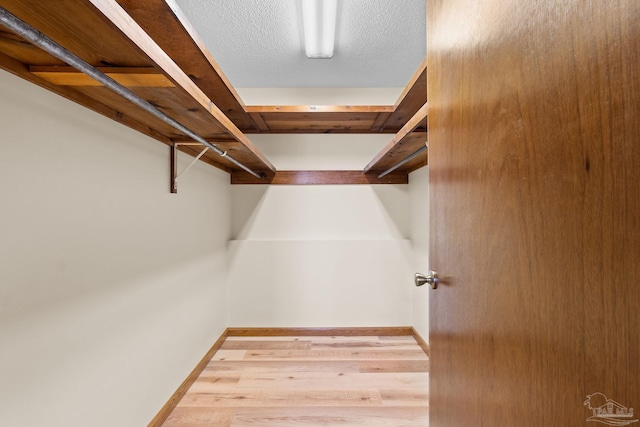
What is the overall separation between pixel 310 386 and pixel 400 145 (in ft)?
5.33

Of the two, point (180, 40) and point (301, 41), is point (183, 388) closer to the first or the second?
point (180, 40)

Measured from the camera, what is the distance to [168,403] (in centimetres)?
176

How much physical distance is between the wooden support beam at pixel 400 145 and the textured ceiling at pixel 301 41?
0.53 meters

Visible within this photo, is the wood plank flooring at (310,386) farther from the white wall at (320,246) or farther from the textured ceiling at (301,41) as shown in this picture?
the textured ceiling at (301,41)

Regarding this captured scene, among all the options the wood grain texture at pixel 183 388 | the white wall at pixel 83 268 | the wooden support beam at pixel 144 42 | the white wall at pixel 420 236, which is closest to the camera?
the wooden support beam at pixel 144 42

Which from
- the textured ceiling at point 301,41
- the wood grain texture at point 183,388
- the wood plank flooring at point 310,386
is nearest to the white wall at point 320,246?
the wood plank flooring at point 310,386

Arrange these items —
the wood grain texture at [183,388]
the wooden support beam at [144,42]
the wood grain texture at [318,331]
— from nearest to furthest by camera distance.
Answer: the wooden support beam at [144,42], the wood grain texture at [183,388], the wood grain texture at [318,331]

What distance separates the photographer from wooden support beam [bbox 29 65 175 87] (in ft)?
3.02

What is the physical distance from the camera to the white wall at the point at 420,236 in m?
2.51

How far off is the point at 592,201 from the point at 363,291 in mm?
2607

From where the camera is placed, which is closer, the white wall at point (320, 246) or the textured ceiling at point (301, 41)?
the textured ceiling at point (301, 41)

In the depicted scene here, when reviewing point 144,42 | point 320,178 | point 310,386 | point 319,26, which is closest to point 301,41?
point 319,26

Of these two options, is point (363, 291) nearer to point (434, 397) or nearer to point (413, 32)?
point (434, 397)

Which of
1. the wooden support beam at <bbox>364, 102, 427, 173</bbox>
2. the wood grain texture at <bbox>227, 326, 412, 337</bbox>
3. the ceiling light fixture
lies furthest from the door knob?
the wood grain texture at <bbox>227, 326, 412, 337</bbox>
